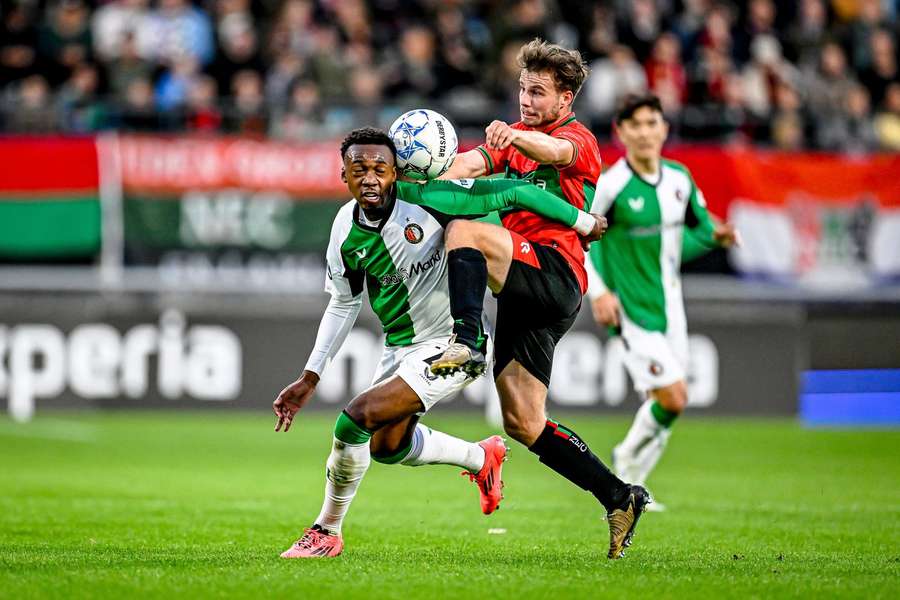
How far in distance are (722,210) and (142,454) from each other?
7417 mm

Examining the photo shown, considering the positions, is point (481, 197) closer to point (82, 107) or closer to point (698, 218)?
point (698, 218)

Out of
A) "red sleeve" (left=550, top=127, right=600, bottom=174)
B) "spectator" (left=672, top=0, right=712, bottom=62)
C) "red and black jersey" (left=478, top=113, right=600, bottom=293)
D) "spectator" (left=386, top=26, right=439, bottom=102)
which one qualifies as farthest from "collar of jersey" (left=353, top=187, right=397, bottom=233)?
"spectator" (left=672, top=0, right=712, bottom=62)

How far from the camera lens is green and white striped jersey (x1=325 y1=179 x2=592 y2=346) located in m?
6.86

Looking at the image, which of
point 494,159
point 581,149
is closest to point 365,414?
point 494,159

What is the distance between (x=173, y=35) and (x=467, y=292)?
1151 centimetres

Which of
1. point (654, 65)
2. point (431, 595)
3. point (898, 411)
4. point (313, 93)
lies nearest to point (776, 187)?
point (654, 65)

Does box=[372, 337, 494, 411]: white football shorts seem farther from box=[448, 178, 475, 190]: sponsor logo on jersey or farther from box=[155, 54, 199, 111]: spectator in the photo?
box=[155, 54, 199, 111]: spectator

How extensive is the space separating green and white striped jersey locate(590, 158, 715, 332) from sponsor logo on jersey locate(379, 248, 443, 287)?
3.16 m

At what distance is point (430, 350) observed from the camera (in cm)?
703

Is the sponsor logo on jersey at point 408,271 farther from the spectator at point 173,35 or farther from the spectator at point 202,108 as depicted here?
the spectator at point 173,35

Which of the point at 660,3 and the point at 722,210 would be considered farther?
the point at 660,3

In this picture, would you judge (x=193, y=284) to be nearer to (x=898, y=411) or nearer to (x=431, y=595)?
(x=898, y=411)

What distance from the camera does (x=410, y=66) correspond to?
17094 millimetres

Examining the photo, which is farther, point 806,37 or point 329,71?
point 806,37
